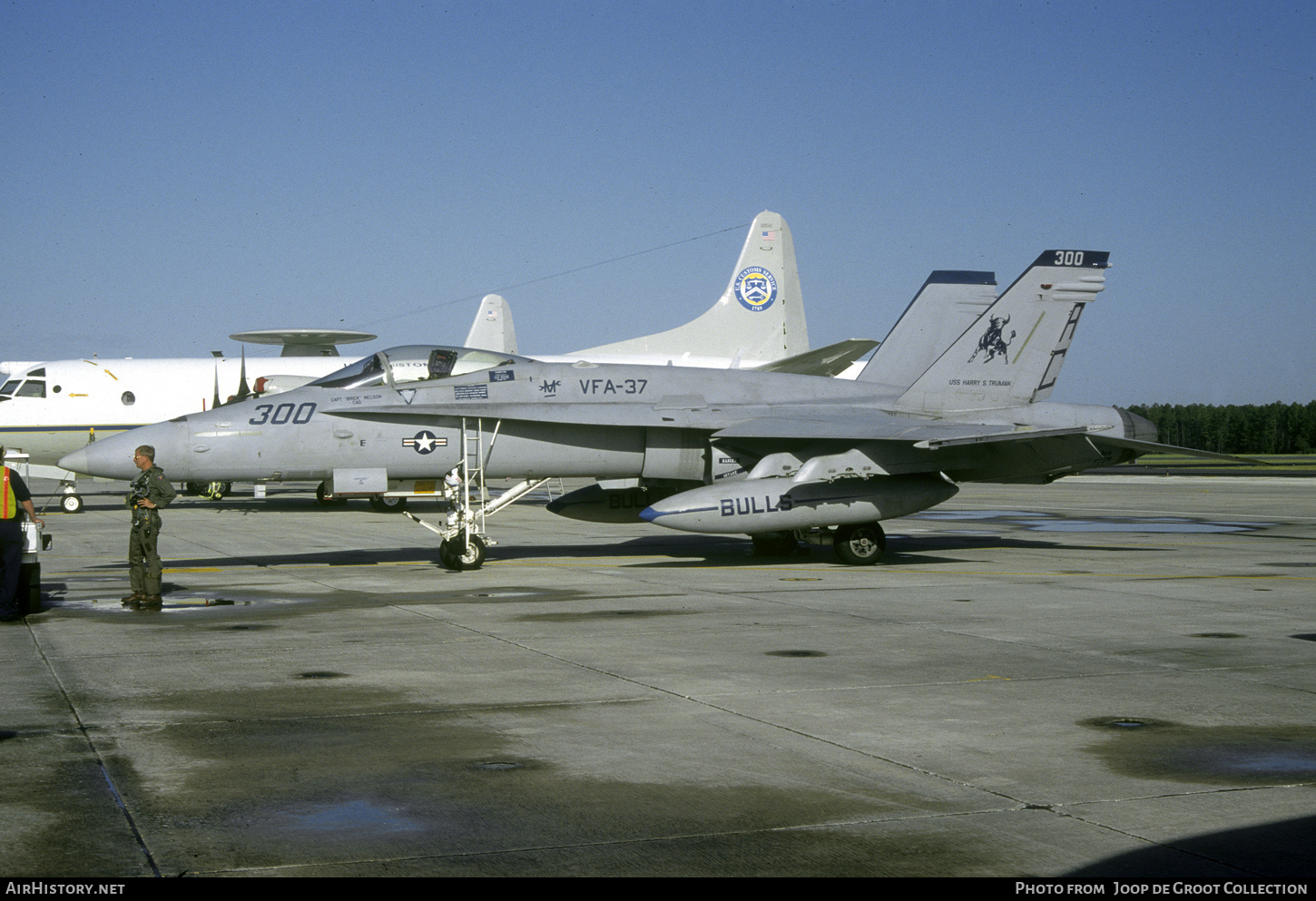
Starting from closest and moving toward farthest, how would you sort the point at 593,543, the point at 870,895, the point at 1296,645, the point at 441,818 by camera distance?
the point at 870,895 < the point at 441,818 < the point at 1296,645 < the point at 593,543

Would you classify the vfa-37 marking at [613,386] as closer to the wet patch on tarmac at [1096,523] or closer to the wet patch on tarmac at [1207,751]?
the wet patch on tarmac at [1096,523]

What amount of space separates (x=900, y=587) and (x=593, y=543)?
25.9ft

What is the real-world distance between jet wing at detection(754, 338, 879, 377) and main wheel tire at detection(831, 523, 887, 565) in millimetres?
11118

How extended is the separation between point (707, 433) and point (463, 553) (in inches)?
151

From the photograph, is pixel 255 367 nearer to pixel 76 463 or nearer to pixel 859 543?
pixel 76 463

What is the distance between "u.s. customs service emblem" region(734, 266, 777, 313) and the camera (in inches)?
1341

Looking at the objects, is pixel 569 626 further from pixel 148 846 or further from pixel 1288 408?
pixel 1288 408

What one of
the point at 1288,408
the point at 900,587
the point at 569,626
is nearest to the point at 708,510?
the point at 900,587

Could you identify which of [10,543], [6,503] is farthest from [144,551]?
[6,503]

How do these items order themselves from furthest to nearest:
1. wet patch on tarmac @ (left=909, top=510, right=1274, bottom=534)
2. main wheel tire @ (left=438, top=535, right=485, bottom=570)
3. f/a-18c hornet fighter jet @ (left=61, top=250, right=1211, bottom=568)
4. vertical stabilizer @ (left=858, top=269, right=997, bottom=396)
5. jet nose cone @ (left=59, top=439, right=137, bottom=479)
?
wet patch on tarmac @ (left=909, top=510, right=1274, bottom=534)
vertical stabilizer @ (left=858, top=269, right=997, bottom=396)
main wheel tire @ (left=438, top=535, right=485, bottom=570)
f/a-18c hornet fighter jet @ (left=61, top=250, right=1211, bottom=568)
jet nose cone @ (left=59, top=439, right=137, bottom=479)

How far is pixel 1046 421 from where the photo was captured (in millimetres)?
17453

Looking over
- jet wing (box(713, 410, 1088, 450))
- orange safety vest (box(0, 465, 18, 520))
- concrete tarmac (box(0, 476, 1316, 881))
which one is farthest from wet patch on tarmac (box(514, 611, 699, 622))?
orange safety vest (box(0, 465, 18, 520))

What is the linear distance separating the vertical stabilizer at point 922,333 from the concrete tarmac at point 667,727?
638cm

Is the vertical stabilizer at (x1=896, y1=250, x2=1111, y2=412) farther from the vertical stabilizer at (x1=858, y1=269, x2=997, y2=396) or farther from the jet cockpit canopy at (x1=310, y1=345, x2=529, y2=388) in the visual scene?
the jet cockpit canopy at (x1=310, y1=345, x2=529, y2=388)
